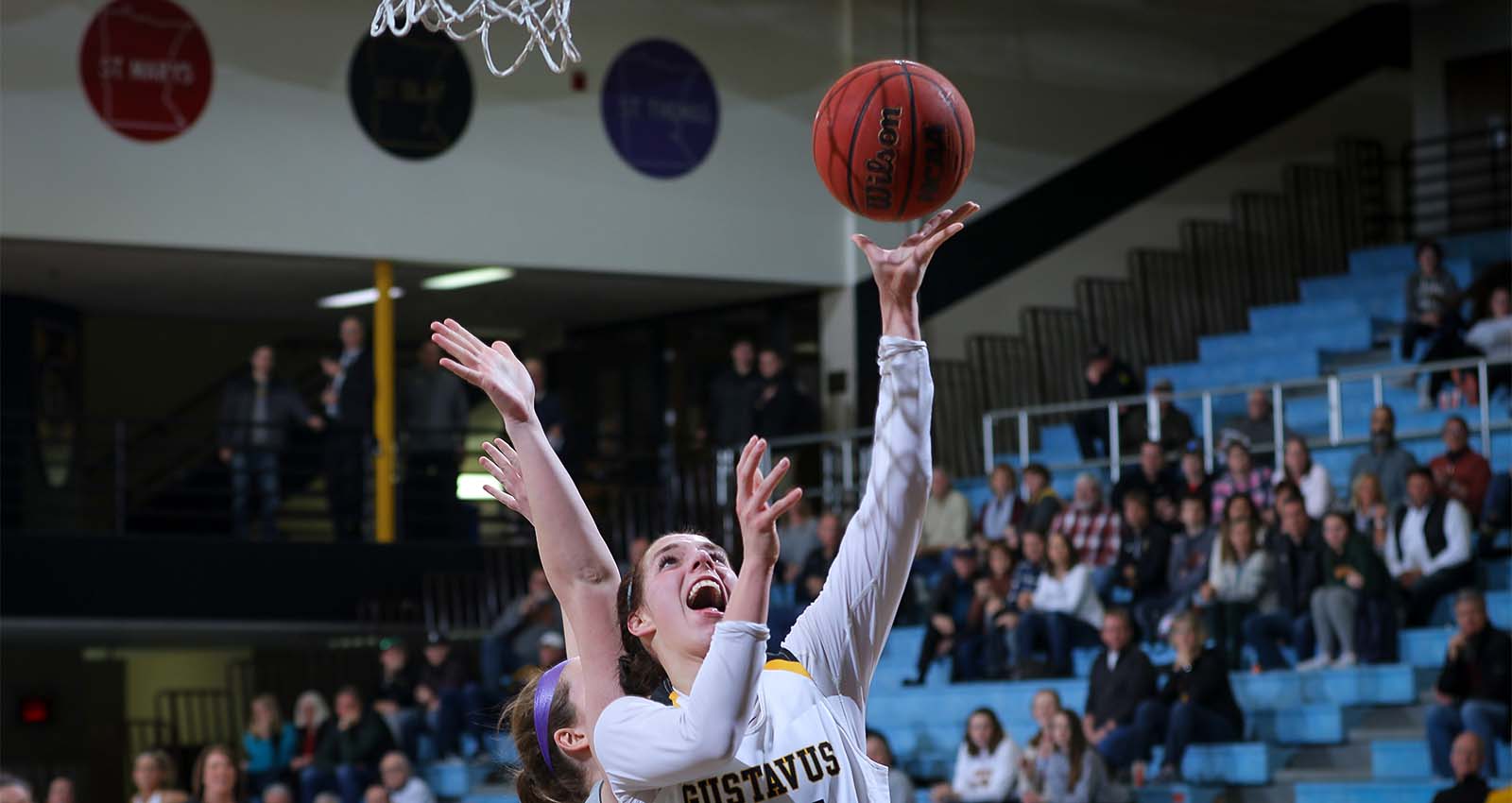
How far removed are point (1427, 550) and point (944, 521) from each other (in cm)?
378

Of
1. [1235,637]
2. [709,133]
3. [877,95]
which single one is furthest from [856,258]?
[877,95]

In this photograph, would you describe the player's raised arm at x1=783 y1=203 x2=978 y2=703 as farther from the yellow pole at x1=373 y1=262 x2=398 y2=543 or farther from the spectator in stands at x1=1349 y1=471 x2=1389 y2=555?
the yellow pole at x1=373 y1=262 x2=398 y2=543

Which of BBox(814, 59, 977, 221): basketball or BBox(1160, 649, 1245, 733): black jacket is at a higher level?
BBox(814, 59, 977, 221): basketball

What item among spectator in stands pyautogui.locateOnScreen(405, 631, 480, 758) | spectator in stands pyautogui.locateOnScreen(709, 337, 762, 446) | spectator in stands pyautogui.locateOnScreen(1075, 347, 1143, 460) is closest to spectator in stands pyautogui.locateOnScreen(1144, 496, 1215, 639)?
spectator in stands pyautogui.locateOnScreen(1075, 347, 1143, 460)

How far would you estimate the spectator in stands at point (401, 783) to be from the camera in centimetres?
1198

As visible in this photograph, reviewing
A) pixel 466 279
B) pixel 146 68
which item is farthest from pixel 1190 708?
pixel 146 68

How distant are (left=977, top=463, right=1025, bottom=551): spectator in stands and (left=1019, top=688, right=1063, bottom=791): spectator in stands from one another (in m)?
2.64

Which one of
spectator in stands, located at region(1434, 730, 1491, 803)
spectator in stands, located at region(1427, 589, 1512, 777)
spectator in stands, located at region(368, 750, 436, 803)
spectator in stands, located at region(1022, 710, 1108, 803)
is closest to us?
spectator in stands, located at region(1434, 730, 1491, 803)

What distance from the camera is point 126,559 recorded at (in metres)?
13.8

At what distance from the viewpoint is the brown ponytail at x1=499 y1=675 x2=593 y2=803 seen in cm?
359

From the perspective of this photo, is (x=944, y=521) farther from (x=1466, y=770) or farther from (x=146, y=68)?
(x=146, y=68)

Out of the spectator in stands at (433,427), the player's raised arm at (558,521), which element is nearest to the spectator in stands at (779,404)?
the spectator in stands at (433,427)

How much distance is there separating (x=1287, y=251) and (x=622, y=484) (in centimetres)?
611

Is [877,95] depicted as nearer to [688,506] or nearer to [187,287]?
[688,506]
